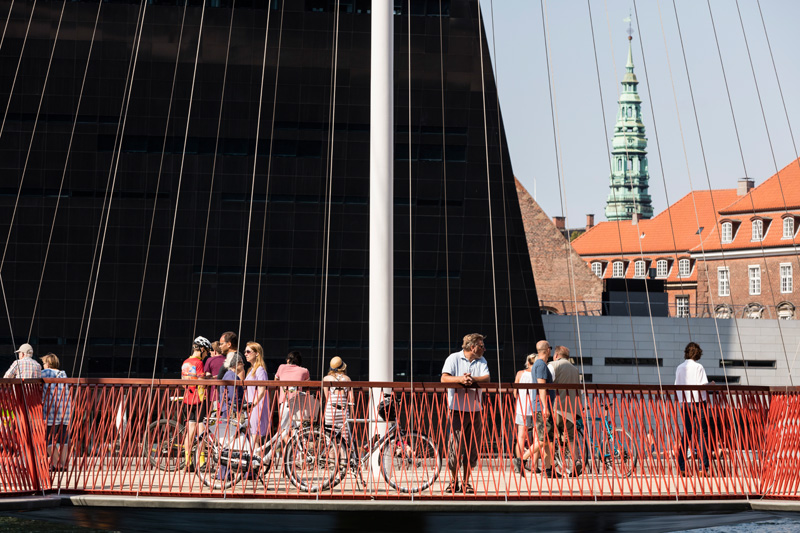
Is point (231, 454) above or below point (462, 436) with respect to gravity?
below

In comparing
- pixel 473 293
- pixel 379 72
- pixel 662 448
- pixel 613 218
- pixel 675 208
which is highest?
pixel 613 218

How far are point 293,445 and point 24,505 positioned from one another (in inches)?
112

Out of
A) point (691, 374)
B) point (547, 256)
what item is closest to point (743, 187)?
point (547, 256)

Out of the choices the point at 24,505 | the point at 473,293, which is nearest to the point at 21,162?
the point at 473,293

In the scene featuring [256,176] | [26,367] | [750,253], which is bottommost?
[26,367]

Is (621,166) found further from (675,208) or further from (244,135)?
(244,135)

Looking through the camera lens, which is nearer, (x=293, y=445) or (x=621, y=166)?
(x=293, y=445)

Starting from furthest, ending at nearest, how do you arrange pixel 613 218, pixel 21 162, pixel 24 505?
Result: pixel 613 218, pixel 21 162, pixel 24 505

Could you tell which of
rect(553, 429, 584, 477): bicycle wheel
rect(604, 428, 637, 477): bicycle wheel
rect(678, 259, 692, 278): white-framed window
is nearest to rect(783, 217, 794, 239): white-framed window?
rect(678, 259, 692, 278): white-framed window

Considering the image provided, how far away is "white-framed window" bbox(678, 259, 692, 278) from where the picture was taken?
9331 cm

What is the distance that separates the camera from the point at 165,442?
496 inches

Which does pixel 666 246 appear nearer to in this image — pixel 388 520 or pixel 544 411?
pixel 544 411

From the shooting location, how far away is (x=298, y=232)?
37812mm

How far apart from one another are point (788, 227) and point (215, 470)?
241ft
